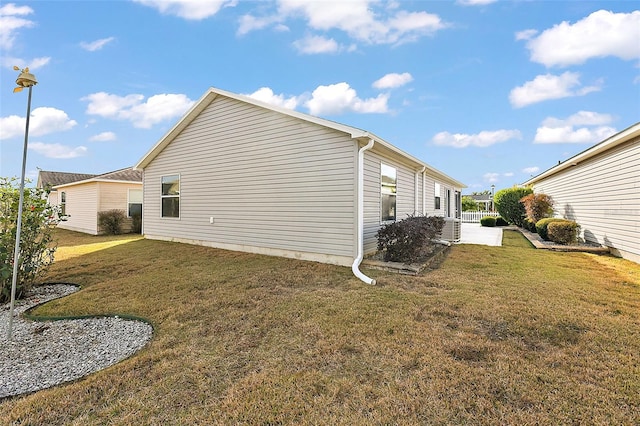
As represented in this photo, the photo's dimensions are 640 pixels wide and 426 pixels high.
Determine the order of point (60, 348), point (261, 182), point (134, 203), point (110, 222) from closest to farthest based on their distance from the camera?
point (60, 348) → point (261, 182) → point (110, 222) → point (134, 203)

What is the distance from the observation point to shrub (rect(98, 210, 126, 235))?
14398mm

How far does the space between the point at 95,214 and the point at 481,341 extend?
1684 cm

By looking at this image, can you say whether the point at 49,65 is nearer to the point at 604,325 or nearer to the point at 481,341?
the point at 481,341

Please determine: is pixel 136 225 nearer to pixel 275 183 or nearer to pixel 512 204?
pixel 275 183

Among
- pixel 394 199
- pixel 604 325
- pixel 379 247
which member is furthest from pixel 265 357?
pixel 394 199

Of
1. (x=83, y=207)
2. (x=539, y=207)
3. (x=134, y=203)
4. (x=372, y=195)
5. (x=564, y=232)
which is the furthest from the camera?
(x=83, y=207)

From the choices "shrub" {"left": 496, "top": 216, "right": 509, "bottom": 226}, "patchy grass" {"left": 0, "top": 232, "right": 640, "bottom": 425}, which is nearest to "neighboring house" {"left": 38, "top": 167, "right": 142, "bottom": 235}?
"patchy grass" {"left": 0, "top": 232, "right": 640, "bottom": 425}

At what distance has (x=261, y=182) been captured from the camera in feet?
26.9

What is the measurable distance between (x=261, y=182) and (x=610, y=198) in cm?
958

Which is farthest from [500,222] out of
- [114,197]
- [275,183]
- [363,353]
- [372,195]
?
[114,197]

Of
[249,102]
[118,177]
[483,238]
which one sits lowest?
[483,238]

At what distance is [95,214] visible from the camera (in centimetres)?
1454

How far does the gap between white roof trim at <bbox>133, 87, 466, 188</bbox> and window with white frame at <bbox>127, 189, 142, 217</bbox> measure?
15.5 feet

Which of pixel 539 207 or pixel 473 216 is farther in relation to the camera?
pixel 473 216
